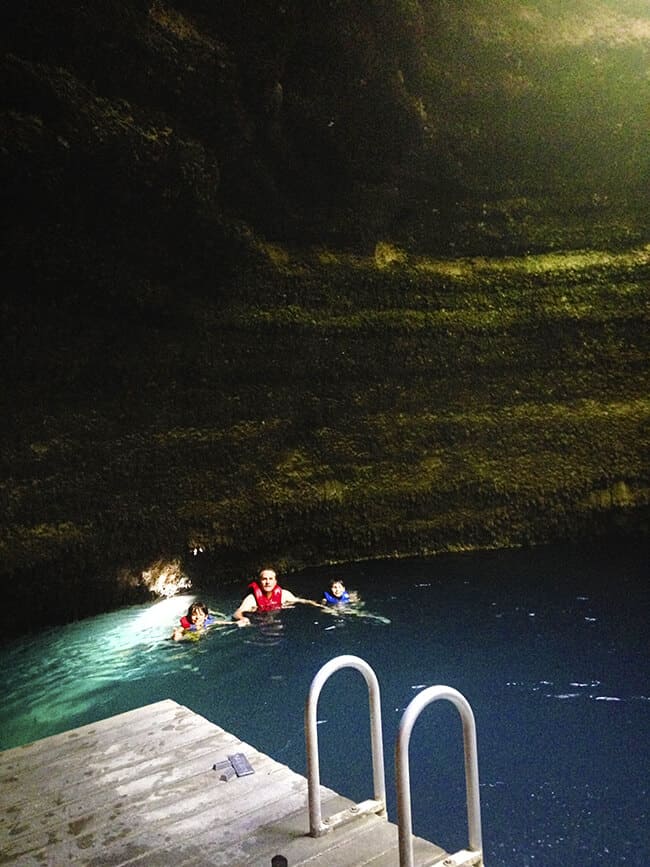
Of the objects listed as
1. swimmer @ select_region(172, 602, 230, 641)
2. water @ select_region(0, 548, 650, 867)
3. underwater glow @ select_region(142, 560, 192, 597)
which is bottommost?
water @ select_region(0, 548, 650, 867)

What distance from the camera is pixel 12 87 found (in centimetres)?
753

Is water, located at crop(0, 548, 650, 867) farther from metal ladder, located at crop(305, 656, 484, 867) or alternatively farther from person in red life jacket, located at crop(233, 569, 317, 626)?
metal ladder, located at crop(305, 656, 484, 867)

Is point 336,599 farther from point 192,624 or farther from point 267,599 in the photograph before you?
point 192,624

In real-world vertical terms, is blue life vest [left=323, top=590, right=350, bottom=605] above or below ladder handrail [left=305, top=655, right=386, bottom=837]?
below

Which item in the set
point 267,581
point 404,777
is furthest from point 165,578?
point 404,777

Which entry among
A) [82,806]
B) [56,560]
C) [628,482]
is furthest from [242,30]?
[628,482]

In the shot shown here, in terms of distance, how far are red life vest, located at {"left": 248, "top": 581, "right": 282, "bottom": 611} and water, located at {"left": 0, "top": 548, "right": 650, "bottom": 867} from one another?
0.81 ft

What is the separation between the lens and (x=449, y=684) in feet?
21.7

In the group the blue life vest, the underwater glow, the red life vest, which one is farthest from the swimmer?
the underwater glow

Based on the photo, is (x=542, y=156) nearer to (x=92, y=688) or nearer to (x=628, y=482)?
(x=628, y=482)

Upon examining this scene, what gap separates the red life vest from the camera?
9398mm

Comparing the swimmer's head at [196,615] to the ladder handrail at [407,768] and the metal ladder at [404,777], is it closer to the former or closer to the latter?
the metal ladder at [404,777]

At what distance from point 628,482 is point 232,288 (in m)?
7.89

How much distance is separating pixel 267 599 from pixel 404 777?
691 centimetres
